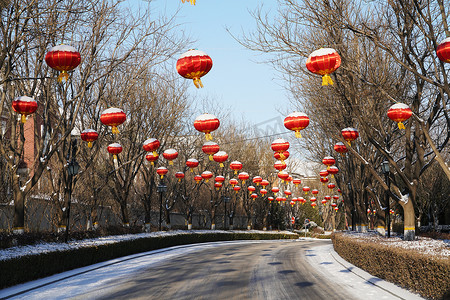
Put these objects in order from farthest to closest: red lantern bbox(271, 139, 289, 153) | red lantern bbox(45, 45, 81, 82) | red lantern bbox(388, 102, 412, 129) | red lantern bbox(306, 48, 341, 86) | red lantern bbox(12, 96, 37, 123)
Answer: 1. red lantern bbox(271, 139, 289, 153)
2. red lantern bbox(388, 102, 412, 129)
3. red lantern bbox(12, 96, 37, 123)
4. red lantern bbox(306, 48, 341, 86)
5. red lantern bbox(45, 45, 81, 82)

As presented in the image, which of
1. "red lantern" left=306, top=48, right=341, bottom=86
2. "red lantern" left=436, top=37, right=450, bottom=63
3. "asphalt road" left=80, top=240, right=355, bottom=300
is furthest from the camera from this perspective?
"red lantern" left=306, top=48, right=341, bottom=86

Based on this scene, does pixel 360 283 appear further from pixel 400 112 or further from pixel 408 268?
pixel 400 112

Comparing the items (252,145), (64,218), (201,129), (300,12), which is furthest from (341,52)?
(252,145)

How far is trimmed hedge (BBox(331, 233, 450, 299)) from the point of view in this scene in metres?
9.15

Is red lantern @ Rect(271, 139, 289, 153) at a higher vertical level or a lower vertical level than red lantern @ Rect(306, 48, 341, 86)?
lower

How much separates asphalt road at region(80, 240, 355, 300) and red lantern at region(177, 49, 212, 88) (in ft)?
19.0

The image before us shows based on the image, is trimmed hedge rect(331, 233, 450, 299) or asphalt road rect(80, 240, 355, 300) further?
asphalt road rect(80, 240, 355, 300)

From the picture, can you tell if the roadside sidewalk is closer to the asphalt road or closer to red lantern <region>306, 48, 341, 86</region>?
the asphalt road

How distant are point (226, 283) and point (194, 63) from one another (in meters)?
6.40

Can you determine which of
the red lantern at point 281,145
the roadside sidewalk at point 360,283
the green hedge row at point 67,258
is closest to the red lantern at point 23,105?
the green hedge row at point 67,258

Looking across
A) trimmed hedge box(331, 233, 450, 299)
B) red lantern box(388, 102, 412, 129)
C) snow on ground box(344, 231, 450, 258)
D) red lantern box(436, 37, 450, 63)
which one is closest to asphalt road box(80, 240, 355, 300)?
trimmed hedge box(331, 233, 450, 299)

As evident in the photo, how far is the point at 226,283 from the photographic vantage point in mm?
12656

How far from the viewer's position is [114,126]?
1524cm

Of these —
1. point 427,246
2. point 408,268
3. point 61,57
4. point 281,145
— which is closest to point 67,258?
point 61,57
